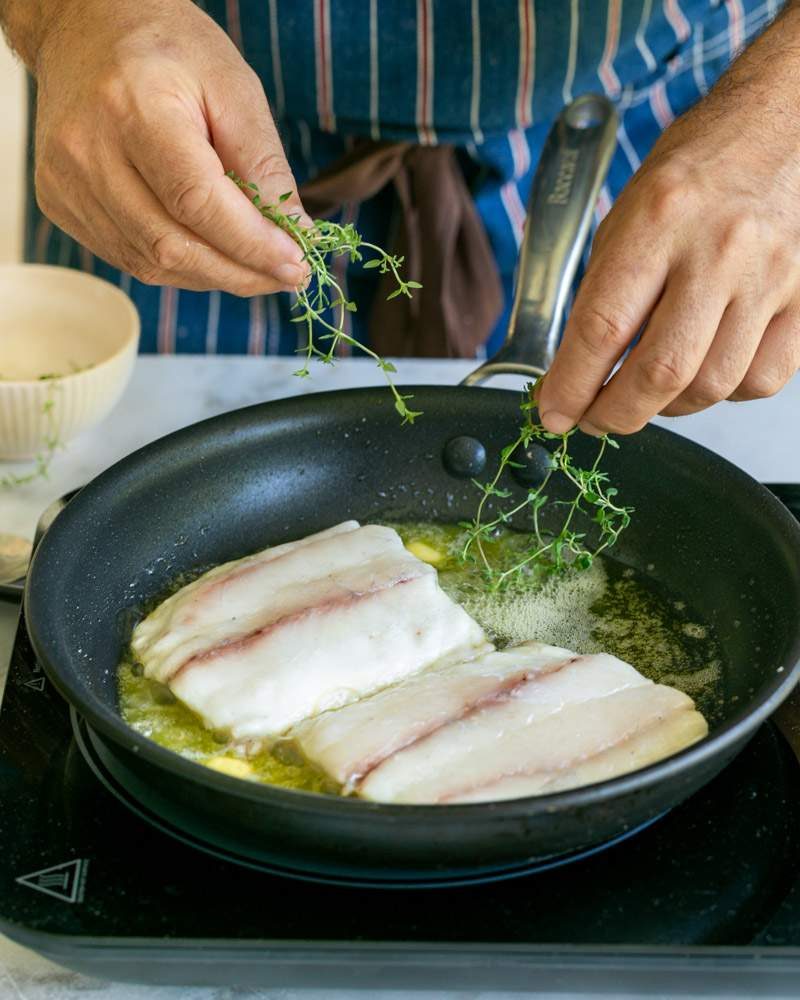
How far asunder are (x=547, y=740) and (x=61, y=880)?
43 centimetres

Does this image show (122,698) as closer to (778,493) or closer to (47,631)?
(47,631)

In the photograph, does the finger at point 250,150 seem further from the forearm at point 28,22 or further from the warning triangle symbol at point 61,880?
the warning triangle symbol at point 61,880

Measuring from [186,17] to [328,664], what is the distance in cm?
73

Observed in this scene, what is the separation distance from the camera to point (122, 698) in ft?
4.17

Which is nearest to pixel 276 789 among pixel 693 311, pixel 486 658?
pixel 486 658

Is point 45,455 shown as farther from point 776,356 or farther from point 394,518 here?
point 776,356

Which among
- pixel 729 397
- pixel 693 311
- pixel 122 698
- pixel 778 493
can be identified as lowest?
pixel 122 698

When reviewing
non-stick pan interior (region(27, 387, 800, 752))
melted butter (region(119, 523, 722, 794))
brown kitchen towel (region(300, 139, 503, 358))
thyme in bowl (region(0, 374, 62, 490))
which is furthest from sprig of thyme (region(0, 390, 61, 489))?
brown kitchen towel (region(300, 139, 503, 358))

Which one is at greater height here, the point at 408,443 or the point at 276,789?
the point at 276,789

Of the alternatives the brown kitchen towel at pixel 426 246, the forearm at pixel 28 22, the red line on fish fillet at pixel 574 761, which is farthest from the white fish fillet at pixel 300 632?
the brown kitchen towel at pixel 426 246

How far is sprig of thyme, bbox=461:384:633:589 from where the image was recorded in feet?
4.46

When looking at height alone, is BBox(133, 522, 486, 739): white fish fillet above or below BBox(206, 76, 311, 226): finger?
below

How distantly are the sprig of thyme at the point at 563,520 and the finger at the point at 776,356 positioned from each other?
0.16 meters

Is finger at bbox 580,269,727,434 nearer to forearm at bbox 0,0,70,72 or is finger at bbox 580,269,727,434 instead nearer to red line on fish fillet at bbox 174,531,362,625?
red line on fish fillet at bbox 174,531,362,625
